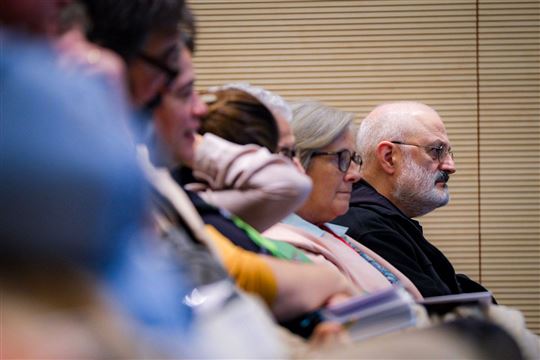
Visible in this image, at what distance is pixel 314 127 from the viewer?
128 inches

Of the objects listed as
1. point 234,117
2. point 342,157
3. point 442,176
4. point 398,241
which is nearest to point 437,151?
point 442,176

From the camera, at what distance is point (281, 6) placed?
5168mm

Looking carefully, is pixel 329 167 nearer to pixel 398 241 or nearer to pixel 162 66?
pixel 398 241

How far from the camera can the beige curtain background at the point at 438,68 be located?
5.16 meters

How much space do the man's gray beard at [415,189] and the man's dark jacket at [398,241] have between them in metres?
0.17

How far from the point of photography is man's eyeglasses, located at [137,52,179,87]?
1.52 metres

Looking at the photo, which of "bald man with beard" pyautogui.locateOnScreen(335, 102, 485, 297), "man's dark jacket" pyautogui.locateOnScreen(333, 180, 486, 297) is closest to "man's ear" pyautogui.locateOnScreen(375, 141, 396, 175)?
"bald man with beard" pyautogui.locateOnScreen(335, 102, 485, 297)

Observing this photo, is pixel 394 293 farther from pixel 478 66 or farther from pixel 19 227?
pixel 478 66

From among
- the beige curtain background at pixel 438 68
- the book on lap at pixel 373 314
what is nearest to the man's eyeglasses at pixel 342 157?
the book on lap at pixel 373 314

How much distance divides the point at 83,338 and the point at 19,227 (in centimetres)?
12

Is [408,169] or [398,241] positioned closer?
[398,241]

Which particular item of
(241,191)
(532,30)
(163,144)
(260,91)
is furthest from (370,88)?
(163,144)

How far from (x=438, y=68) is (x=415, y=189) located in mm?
1235

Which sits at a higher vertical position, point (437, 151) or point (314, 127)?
point (314, 127)
